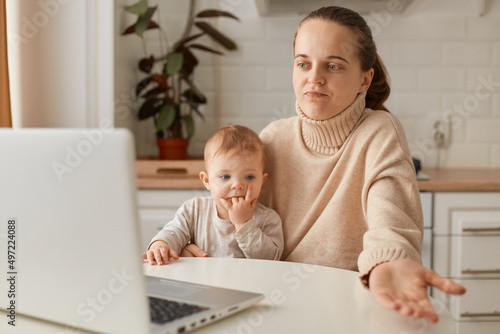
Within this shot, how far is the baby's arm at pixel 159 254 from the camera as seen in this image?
1.13 m

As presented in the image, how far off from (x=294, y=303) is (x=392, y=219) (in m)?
0.35

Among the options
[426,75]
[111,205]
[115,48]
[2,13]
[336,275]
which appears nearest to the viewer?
[111,205]

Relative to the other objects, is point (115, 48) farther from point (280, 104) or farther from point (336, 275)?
point (336, 275)

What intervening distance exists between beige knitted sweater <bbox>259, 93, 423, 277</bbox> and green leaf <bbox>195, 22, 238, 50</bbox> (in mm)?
1171

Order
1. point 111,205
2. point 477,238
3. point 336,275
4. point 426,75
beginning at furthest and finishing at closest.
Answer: point 426,75 → point 477,238 → point 336,275 → point 111,205

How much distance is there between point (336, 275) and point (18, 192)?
24.1 inches

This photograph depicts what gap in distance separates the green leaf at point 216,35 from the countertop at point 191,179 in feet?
2.07

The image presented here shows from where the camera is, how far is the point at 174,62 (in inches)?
93.4

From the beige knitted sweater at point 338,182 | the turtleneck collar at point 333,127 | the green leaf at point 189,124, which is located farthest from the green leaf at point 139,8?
the turtleneck collar at point 333,127

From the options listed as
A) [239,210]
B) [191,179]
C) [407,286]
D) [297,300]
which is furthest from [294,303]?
[191,179]

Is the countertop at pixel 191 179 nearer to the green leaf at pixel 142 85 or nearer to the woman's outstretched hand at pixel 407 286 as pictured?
the green leaf at pixel 142 85

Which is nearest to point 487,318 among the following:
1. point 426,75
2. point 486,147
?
point 486,147

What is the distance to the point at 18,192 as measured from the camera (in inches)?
24.3

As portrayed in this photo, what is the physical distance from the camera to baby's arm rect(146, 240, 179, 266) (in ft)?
3.72
